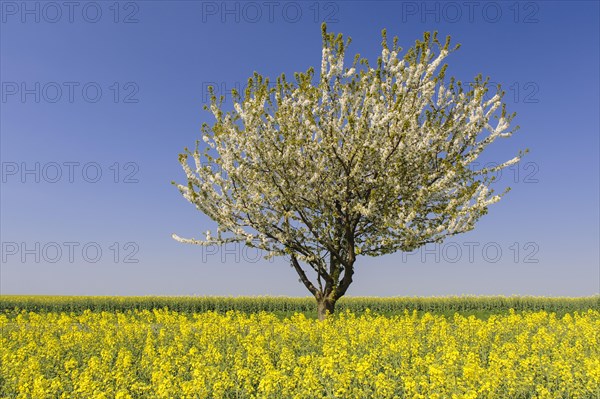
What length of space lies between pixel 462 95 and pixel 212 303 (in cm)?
3206

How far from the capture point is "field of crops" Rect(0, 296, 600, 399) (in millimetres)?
7895

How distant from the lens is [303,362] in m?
8.99

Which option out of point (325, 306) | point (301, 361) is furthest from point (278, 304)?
point (301, 361)

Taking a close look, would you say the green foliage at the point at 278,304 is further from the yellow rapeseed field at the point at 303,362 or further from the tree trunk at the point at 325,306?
the yellow rapeseed field at the point at 303,362

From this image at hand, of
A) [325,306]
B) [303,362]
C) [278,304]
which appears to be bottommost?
[278,304]

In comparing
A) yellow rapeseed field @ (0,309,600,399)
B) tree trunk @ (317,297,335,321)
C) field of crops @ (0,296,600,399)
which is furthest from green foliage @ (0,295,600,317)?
yellow rapeseed field @ (0,309,600,399)

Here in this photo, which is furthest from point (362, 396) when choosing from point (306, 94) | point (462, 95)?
point (462, 95)

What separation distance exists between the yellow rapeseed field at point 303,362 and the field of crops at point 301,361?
33 mm

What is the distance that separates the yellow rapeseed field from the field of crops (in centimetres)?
3

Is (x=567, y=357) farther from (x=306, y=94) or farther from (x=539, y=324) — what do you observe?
(x=306, y=94)

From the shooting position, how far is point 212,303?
4516 cm

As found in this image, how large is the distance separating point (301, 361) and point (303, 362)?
2.6 inches

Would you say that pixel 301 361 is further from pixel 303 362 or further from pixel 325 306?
pixel 325 306

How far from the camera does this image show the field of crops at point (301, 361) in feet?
25.9
